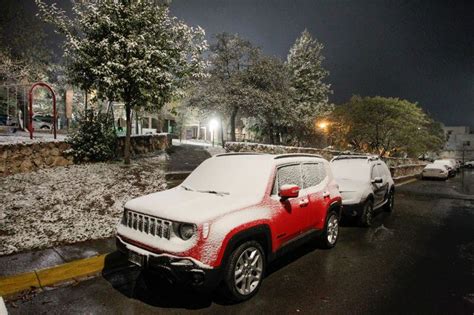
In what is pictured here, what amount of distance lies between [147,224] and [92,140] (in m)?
9.73

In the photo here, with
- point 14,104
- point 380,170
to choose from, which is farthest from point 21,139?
point 14,104

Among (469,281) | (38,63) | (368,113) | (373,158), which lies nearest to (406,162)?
(368,113)

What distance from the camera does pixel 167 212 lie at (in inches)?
152

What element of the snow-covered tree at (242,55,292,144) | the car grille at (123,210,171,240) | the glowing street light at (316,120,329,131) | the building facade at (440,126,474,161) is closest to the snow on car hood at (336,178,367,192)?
the car grille at (123,210,171,240)

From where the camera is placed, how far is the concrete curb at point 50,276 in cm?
412

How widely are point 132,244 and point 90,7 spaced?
1101 centimetres

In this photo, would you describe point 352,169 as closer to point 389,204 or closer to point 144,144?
point 389,204

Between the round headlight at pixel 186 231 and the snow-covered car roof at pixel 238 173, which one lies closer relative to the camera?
the round headlight at pixel 186 231

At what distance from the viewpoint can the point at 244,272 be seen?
4004 millimetres

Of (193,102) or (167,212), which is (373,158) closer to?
(167,212)

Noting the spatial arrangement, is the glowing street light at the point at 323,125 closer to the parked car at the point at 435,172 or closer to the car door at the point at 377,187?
the parked car at the point at 435,172

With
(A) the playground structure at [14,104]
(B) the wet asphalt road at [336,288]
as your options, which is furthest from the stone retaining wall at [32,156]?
(A) the playground structure at [14,104]

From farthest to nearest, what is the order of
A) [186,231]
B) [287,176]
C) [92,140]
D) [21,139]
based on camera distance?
[21,139] < [92,140] < [287,176] < [186,231]

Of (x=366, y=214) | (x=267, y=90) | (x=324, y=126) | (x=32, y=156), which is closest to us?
(x=366, y=214)
